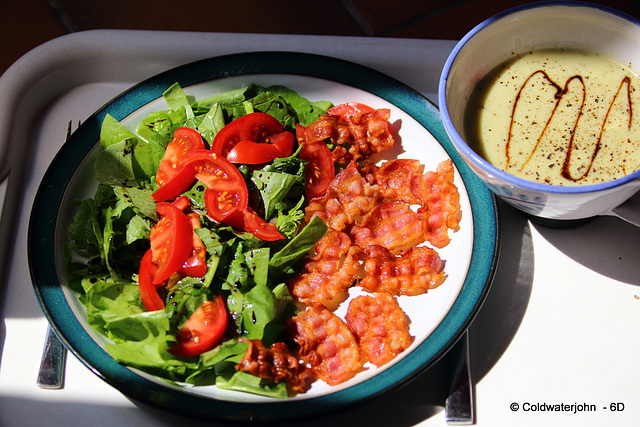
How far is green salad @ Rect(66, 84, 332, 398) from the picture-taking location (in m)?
1.59

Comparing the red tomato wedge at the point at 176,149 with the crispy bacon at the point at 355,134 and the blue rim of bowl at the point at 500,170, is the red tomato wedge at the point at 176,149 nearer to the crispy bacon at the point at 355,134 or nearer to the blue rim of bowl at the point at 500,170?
the crispy bacon at the point at 355,134

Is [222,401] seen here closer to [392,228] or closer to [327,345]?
[327,345]

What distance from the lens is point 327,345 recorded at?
1.61m

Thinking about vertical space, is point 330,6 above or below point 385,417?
above

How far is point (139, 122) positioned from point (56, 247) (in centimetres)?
49

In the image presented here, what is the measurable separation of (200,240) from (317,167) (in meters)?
0.42

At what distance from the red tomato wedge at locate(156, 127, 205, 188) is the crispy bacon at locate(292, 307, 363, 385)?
57 cm

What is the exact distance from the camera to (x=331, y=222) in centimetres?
185

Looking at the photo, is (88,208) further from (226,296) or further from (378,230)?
(378,230)

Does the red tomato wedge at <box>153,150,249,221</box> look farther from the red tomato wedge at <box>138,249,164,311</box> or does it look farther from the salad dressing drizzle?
the salad dressing drizzle

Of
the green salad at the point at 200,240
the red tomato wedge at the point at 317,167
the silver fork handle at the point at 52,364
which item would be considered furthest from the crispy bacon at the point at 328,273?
the silver fork handle at the point at 52,364

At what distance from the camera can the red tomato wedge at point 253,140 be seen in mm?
1852

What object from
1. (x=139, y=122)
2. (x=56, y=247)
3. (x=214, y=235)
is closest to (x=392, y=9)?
(x=139, y=122)

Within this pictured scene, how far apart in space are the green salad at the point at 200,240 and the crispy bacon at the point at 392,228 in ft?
0.46
